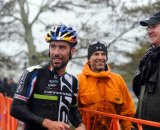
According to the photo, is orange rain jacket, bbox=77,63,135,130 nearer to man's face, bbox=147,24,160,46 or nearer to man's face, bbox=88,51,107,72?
man's face, bbox=88,51,107,72

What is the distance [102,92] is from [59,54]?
102cm

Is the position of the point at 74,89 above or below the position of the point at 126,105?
above

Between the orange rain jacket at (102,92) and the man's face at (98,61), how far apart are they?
0.08 m

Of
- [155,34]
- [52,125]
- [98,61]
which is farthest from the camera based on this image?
[98,61]

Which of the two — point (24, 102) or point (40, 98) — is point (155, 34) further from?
point (24, 102)

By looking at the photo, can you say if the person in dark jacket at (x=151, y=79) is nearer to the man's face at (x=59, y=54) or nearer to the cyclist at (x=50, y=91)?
the cyclist at (x=50, y=91)

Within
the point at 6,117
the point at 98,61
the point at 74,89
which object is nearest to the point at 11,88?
the point at 6,117

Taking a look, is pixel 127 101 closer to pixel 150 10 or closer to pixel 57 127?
pixel 57 127

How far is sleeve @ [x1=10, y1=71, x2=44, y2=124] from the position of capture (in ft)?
10.1

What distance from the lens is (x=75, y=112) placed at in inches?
142

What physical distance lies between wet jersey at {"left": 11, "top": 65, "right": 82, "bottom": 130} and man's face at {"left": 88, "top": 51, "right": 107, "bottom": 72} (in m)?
0.92

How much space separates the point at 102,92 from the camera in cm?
414

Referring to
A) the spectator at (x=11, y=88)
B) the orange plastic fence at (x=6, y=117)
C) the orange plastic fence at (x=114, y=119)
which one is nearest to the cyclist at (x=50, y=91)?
the orange plastic fence at (x=114, y=119)

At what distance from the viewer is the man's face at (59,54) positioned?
10.8ft
